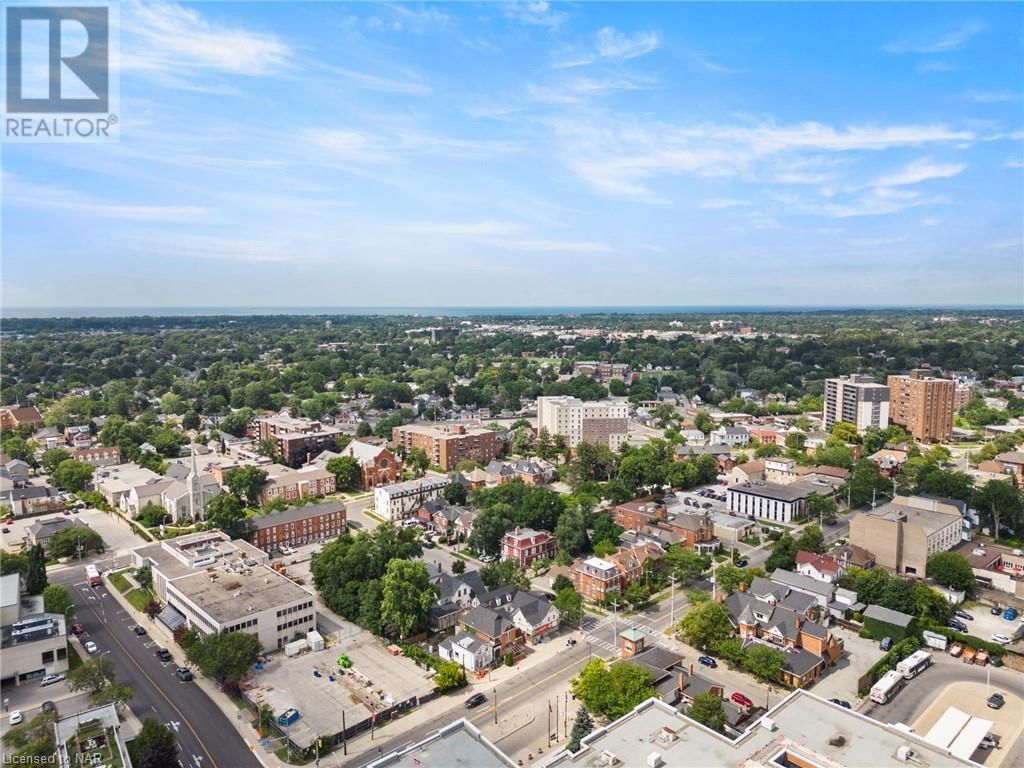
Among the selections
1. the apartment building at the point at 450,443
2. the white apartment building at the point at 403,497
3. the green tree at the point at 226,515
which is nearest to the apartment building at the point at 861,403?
the apartment building at the point at 450,443

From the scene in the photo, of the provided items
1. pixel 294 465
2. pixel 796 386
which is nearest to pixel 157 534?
pixel 294 465

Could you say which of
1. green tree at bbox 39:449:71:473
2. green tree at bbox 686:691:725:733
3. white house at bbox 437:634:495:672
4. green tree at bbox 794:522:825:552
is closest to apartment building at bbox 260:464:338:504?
green tree at bbox 39:449:71:473

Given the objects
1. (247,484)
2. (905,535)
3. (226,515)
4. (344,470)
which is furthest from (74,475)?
(905,535)

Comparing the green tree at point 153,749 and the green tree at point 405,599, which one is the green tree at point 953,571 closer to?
the green tree at point 405,599

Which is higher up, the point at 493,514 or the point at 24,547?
the point at 493,514

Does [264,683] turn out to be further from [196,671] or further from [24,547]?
[24,547]

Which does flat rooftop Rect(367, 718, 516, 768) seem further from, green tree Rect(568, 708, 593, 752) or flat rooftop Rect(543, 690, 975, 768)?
green tree Rect(568, 708, 593, 752)
